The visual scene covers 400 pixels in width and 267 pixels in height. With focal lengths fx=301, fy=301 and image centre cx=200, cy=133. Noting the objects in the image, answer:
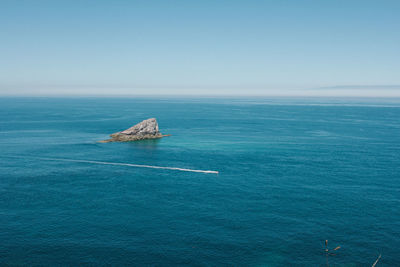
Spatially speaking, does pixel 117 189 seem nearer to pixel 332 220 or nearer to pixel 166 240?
pixel 166 240

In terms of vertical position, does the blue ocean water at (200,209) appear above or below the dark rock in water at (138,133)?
below

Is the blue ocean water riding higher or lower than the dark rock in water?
lower

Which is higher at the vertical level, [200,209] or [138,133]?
[138,133]

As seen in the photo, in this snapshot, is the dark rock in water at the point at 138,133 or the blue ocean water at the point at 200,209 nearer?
the blue ocean water at the point at 200,209

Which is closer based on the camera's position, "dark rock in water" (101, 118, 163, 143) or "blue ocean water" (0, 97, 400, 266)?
"blue ocean water" (0, 97, 400, 266)

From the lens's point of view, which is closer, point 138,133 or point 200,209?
point 200,209

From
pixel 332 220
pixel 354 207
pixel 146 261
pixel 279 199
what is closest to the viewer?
pixel 146 261

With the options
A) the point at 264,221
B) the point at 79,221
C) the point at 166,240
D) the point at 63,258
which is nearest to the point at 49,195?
the point at 79,221

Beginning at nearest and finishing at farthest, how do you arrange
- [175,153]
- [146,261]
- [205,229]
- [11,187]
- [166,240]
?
1. [146,261]
2. [166,240]
3. [205,229]
4. [11,187]
5. [175,153]
